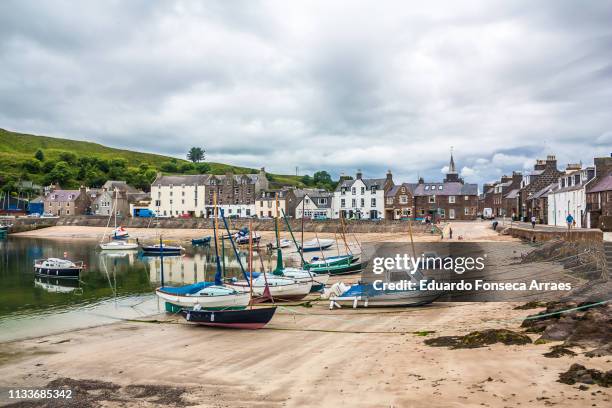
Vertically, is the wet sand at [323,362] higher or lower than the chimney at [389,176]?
lower

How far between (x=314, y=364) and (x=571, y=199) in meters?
47.7

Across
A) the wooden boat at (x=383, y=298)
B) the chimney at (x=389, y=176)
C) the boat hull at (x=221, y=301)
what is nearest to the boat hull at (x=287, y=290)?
the boat hull at (x=221, y=301)

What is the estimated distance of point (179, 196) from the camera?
393 ft

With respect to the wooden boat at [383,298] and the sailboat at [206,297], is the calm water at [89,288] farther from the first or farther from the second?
the wooden boat at [383,298]

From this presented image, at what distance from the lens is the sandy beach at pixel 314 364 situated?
11797mm

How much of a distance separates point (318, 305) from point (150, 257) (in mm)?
43016

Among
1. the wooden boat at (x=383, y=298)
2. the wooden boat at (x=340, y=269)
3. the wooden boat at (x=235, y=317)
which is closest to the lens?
the wooden boat at (x=235, y=317)

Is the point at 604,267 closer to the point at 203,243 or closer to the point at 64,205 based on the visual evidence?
the point at 203,243

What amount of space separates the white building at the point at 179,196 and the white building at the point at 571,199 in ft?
264

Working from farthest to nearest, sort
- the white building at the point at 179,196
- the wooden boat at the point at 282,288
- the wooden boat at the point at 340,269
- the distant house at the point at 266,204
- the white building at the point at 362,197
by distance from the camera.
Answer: the white building at the point at 179,196
the distant house at the point at 266,204
the white building at the point at 362,197
the wooden boat at the point at 340,269
the wooden boat at the point at 282,288

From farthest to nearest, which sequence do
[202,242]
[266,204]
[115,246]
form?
[266,204] → [202,242] → [115,246]

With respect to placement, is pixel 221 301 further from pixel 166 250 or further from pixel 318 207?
pixel 318 207

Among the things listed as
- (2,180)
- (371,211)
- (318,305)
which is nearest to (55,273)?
(318,305)

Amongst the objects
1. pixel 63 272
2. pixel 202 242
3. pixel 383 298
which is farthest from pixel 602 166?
pixel 202 242
